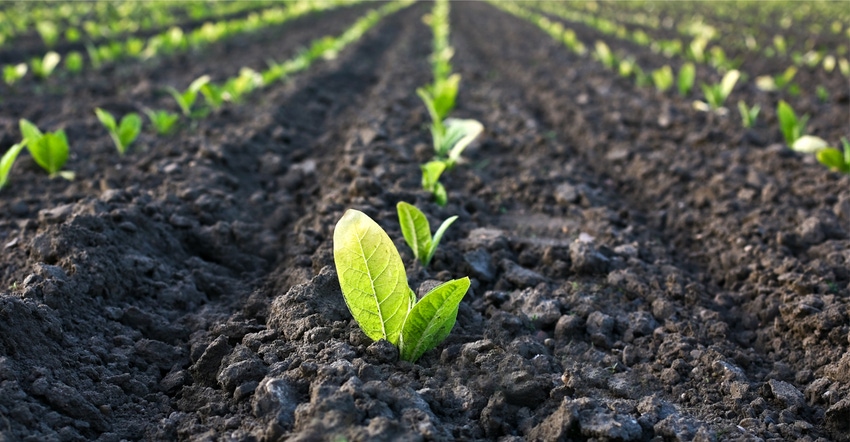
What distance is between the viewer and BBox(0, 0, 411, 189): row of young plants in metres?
3.58

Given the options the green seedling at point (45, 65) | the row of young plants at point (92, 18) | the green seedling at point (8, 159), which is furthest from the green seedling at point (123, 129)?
the row of young plants at point (92, 18)

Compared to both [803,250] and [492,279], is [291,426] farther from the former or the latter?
[803,250]

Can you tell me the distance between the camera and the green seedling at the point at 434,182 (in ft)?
10.7

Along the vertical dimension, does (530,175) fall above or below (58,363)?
below

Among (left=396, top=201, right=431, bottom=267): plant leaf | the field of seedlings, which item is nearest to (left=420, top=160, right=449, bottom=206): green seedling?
the field of seedlings

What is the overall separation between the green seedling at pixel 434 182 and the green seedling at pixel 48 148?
1853mm

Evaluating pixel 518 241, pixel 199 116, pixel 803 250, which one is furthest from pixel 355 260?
pixel 199 116

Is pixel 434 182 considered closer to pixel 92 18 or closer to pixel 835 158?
pixel 835 158

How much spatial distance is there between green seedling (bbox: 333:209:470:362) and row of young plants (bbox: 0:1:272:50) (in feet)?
26.4

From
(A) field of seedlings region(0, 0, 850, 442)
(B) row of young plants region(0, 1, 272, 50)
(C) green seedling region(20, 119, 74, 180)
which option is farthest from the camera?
(B) row of young plants region(0, 1, 272, 50)

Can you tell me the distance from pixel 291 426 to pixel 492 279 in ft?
3.97

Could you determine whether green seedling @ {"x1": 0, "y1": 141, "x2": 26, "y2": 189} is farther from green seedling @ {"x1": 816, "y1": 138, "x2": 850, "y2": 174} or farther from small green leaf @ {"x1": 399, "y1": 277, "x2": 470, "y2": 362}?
green seedling @ {"x1": 816, "y1": 138, "x2": 850, "y2": 174}

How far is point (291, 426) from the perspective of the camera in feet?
5.70

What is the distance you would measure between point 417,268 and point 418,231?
145 millimetres
